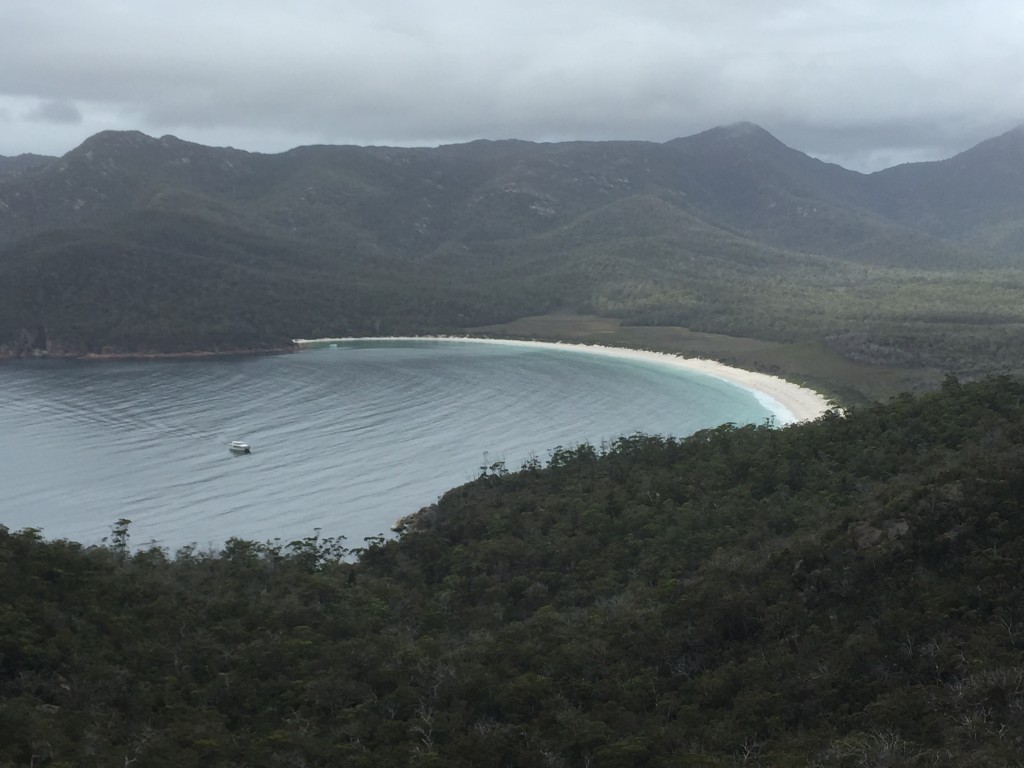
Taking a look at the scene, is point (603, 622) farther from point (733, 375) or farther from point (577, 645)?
point (733, 375)

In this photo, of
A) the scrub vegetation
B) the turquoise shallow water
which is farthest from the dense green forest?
the turquoise shallow water

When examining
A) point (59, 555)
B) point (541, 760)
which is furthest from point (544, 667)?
point (59, 555)

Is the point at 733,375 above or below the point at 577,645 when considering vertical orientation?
above

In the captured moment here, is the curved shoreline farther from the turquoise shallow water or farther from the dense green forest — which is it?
the dense green forest

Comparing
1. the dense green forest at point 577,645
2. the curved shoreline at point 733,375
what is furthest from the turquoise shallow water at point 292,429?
the dense green forest at point 577,645

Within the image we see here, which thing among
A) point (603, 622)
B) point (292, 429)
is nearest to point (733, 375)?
point (292, 429)

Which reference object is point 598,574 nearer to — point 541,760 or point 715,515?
point 715,515
